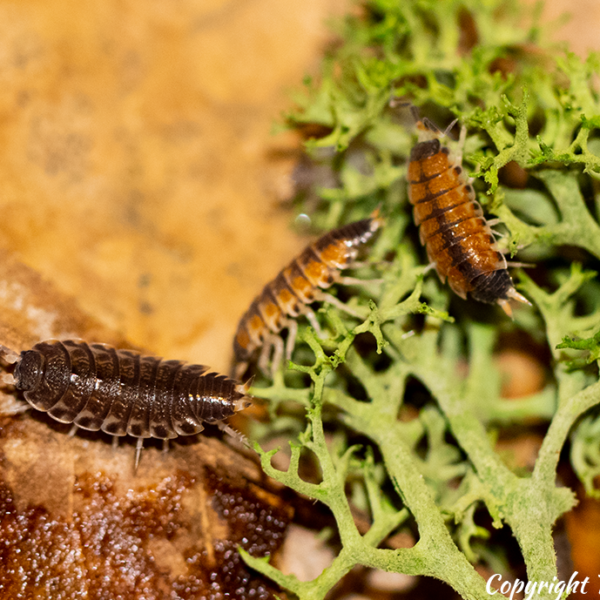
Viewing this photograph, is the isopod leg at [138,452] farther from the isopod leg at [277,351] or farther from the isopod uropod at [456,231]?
the isopod uropod at [456,231]

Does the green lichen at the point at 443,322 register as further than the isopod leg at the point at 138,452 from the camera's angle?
No

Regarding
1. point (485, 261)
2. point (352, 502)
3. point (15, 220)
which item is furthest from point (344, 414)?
point (15, 220)

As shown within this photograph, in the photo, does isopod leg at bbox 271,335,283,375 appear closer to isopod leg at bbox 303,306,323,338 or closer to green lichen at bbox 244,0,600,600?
green lichen at bbox 244,0,600,600

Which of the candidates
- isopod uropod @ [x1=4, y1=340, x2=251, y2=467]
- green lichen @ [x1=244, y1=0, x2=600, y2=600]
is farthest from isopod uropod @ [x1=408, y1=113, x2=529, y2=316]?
isopod uropod @ [x1=4, y1=340, x2=251, y2=467]

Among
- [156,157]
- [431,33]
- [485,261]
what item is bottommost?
[485,261]

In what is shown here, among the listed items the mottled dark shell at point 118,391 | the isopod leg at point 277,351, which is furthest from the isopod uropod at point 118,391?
the isopod leg at point 277,351

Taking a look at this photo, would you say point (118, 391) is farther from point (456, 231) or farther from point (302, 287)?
point (456, 231)

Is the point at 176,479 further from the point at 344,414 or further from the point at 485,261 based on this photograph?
the point at 485,261
